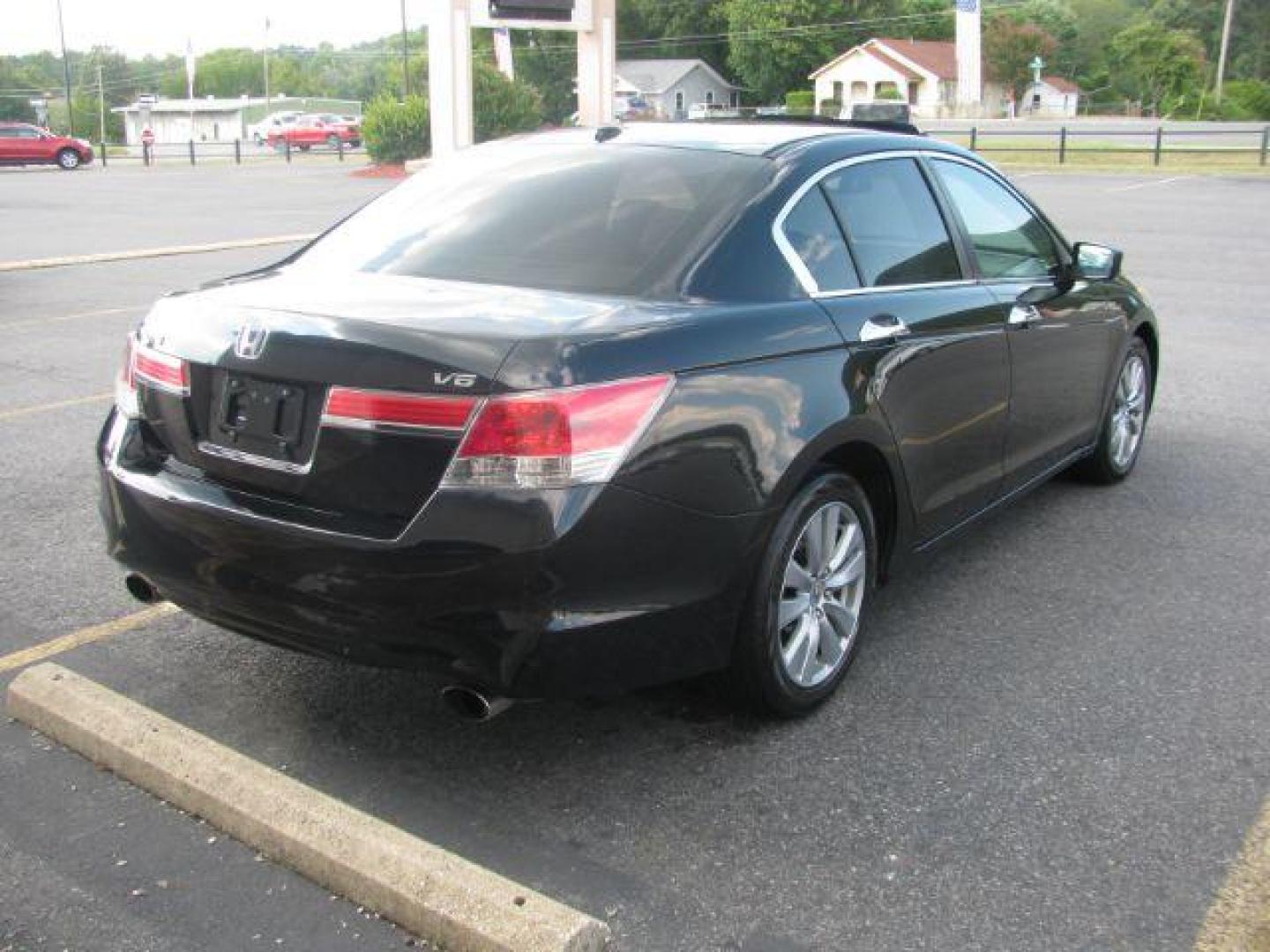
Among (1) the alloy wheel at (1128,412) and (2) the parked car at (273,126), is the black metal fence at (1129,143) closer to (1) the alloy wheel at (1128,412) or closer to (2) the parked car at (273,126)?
(1) the alloy wheel at (1128,412)

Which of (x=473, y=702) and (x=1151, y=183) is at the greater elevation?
(x=473, y=702)

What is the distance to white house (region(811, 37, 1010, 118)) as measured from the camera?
282 ft

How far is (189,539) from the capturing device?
3334 mm

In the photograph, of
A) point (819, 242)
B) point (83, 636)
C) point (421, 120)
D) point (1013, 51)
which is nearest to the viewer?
point (819, 242)

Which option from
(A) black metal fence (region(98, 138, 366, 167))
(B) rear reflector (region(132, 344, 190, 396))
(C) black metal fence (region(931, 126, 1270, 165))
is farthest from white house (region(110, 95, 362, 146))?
(B) rear reflector (region(132, 344, 190, 396))

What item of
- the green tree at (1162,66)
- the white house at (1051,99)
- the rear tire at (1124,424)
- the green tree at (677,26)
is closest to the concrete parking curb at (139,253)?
the rear tire at (1124,424)

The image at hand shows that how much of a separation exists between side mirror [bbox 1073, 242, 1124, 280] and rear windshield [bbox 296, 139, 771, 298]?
2120mm

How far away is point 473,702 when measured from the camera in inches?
125

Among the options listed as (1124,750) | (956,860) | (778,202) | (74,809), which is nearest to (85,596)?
(74,809)

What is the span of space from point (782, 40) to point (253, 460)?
307ft

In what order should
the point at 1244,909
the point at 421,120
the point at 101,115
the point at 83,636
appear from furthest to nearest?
the point at 101,115
the point at 421,120
the point at 83,636
the point at 1244,909

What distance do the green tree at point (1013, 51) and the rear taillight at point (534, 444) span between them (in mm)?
96833

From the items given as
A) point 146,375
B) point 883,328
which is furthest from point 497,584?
point 883,328

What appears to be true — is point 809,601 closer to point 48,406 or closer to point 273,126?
point 48,406
